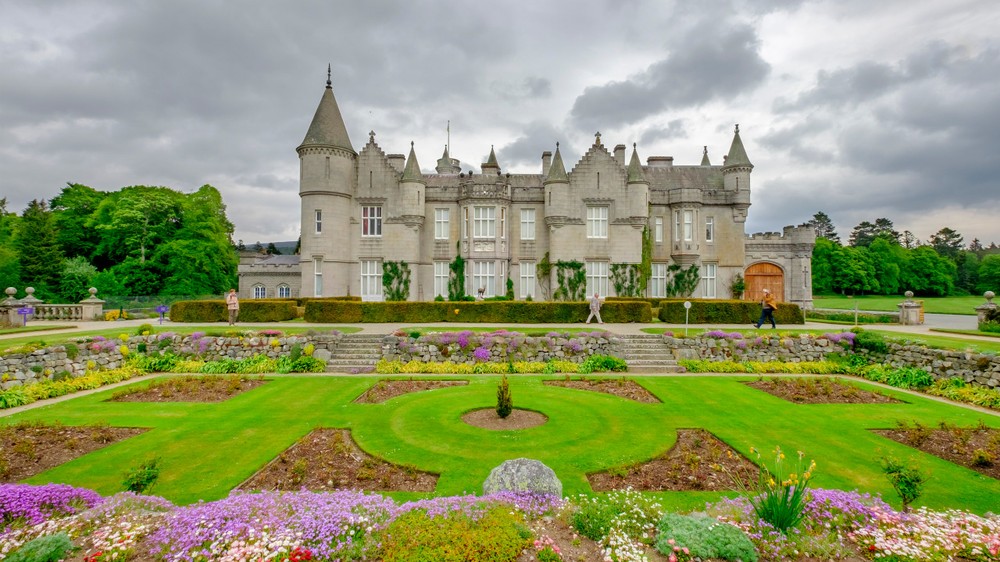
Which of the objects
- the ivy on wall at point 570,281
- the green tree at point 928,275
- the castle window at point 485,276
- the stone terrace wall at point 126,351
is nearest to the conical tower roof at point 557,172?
the ivy on wall at point 570,281

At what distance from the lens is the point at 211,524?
213 inches

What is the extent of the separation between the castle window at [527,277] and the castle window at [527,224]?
7.19ft

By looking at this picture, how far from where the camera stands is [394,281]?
113ft

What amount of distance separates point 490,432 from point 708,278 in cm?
3223

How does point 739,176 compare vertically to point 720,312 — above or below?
above

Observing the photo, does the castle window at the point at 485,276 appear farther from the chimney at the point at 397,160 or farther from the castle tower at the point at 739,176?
the castle tower at the point at 739,176

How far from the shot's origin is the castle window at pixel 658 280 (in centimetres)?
3644

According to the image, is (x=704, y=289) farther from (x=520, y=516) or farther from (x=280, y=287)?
(x=280, y=287)

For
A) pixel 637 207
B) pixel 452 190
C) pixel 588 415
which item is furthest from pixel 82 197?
pixel 588 415

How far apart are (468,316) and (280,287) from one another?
28.2 metres

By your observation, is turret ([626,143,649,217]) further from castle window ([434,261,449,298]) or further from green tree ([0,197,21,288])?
green tree ([0,197,21,288])

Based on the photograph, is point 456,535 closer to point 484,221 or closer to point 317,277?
point 484,221

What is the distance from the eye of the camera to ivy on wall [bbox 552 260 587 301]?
34.0 metres

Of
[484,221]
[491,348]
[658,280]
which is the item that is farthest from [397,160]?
[658,280]
